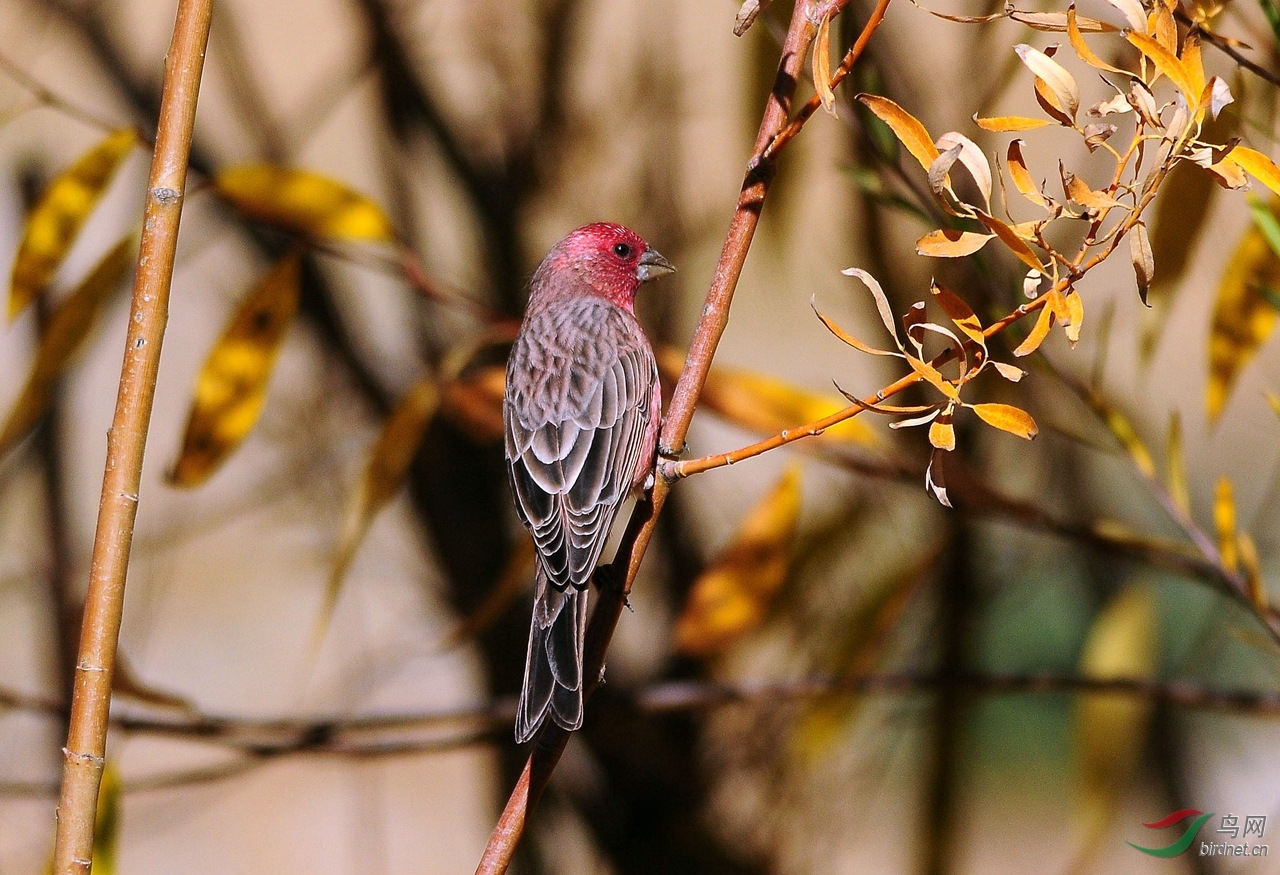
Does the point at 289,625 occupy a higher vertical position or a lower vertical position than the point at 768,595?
higher

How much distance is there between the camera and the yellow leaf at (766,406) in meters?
2.32

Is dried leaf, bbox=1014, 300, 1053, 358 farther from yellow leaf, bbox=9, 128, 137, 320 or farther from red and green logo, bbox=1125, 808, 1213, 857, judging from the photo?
red and green logo, bbox=1125, 808, 1213, 857

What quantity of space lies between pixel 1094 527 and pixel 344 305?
191cm

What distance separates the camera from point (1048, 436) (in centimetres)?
286

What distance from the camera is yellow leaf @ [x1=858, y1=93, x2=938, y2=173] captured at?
918mm

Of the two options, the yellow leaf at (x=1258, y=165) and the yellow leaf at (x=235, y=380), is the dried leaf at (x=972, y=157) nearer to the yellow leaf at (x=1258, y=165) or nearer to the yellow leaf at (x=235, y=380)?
the yellow leaf at (x=1258, y=165)

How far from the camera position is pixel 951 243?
931mm

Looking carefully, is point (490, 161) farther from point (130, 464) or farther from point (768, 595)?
point (130, 464)

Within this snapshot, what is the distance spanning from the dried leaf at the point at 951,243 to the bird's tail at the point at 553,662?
2.27 feet

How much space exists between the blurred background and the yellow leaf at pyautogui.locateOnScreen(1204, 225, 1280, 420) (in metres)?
0.59

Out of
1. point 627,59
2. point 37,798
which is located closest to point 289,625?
point 37,798

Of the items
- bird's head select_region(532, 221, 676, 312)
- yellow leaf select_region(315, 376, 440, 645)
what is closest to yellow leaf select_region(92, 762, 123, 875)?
yellow leaf select_region(315, 376, 440, 645)

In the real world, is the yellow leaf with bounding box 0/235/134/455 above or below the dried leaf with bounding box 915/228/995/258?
above

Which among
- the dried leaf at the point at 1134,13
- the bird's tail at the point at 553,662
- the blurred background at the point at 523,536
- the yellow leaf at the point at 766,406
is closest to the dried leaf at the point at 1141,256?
the dried leaf at the point at 1134,13
